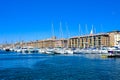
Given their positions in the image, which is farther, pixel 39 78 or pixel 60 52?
pixel 60 52

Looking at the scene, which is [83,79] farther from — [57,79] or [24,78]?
[24,78]

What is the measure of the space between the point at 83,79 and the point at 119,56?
6995 cm

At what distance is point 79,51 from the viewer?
191 metres

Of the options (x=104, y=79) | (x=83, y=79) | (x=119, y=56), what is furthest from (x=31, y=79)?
(x=119, y=56)

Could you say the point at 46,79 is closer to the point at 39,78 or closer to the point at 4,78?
the point at 39,78

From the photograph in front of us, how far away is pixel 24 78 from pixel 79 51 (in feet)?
455

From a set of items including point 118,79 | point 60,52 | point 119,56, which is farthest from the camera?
point 60,52

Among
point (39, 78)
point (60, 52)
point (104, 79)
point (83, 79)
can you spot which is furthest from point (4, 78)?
point (60, 52)

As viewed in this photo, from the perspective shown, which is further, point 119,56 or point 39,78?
point 119,56

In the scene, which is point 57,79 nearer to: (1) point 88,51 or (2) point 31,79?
(2) point 31,79

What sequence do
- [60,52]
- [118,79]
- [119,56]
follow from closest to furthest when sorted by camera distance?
[118,79], [119,56], [60,52]

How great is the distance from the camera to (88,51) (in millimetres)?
183375

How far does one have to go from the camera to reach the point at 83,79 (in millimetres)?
51500

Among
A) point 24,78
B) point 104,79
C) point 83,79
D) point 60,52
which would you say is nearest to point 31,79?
point 24,78
